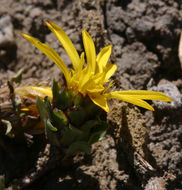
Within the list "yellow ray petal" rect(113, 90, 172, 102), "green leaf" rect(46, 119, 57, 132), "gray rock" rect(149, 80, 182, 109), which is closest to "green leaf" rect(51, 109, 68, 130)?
"green leaf" rect(46, 119, 57, 132)

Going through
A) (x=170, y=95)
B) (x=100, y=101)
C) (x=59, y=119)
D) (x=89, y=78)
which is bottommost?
(x=170, y=95)

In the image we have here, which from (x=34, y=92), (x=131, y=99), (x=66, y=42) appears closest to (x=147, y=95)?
(x=131, y=99)

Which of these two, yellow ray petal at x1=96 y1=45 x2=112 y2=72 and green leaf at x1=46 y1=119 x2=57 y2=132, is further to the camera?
yellow ray petal at x1=96 y1=45 x2=112 y2=72

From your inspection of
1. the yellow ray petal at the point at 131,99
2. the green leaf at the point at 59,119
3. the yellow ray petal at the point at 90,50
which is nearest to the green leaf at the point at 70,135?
the green leaf at the point at 59,119

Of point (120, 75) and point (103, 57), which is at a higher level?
point (103, 57)

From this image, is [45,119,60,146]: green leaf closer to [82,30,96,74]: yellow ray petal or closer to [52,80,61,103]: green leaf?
[52,80,61,103]: green leaf

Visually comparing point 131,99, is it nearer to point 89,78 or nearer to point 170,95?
point 89,78

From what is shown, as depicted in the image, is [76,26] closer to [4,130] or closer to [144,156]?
[4,130]
